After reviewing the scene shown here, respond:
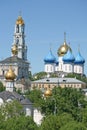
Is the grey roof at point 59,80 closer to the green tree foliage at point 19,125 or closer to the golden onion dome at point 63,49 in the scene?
the golden onion dome at point 63,49

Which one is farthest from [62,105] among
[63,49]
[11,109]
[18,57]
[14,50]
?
[63,49]

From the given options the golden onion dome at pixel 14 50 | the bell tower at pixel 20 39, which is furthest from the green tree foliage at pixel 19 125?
the bell tower at pixel 20 39

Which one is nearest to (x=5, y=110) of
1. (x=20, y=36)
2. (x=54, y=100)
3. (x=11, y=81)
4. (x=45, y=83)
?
(x=54, y=100)

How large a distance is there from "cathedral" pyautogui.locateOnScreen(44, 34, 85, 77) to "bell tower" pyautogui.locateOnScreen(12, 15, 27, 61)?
6.75 metres

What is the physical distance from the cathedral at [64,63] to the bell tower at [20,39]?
6.75 meters

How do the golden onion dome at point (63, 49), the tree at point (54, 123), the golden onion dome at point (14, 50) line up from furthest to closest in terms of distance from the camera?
the golden onion dome at point (63, 49) < the golden onion dome at point (14, 50) < the tree at point (54, 123)

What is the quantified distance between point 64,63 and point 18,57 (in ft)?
29.1

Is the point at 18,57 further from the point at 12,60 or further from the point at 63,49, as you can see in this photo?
the point at 63,49

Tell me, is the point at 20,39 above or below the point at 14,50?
above

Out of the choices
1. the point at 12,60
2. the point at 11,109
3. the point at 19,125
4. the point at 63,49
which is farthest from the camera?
the point at 63,49

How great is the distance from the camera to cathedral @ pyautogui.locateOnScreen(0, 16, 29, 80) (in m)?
93.1

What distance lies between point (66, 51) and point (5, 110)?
5417cm

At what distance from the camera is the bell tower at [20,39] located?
96.9m

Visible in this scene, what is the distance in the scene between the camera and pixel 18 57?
9619cm
